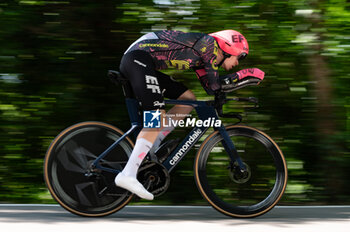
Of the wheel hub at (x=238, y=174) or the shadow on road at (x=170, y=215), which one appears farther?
the wheel hub at (x=238, y=174)

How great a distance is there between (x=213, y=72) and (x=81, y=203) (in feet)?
5.47

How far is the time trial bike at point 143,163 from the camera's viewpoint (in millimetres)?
4918

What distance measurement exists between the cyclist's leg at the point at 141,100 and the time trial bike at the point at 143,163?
13 centimetres

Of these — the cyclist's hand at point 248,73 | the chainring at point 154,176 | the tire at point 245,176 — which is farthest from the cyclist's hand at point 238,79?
the chainring at point 154,176

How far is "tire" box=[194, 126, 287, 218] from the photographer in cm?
492

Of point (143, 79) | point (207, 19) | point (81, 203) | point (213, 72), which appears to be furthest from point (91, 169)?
point (207, 19)

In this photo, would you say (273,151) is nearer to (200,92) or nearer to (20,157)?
(200,92)

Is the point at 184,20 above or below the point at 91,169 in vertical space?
above

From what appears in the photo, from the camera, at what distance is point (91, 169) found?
16.2 feet

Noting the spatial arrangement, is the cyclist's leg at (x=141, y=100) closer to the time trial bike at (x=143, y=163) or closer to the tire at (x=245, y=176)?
the time trial bike at (x=143, y=163)

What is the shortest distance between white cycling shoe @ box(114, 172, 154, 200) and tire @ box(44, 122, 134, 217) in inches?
8.0

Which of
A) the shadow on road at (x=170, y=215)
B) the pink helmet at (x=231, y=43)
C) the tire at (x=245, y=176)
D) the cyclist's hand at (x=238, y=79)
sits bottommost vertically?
the shadow on road at (x=170, y=215)

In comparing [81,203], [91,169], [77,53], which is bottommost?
[81,203]

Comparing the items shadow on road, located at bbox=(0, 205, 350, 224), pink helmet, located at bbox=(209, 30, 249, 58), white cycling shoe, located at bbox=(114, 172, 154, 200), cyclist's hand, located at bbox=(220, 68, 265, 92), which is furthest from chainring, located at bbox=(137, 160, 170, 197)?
pink helmet, located at bbox=(209, 30, 249, 58)
